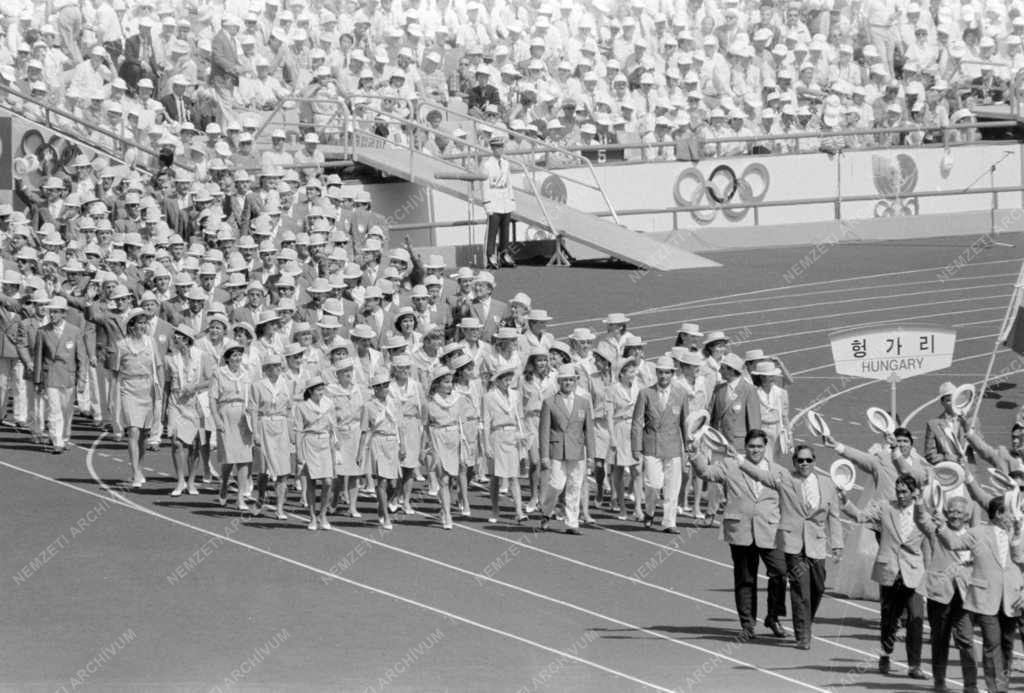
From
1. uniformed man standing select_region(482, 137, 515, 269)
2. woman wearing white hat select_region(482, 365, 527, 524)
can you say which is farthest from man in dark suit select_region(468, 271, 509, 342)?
uniformed man standing select_region(482, 137, 515, 269)

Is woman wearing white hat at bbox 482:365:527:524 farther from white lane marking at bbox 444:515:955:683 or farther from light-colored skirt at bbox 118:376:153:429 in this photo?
light-colored skirt at bbox 118:376:153:429

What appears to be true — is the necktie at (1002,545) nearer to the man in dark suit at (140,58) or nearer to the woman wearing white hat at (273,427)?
the woman wearing white hat at (273,427)

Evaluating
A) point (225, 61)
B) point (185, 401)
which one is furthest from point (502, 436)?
point (225, 61)

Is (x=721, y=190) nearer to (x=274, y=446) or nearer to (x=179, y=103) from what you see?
(x=179, y=103)

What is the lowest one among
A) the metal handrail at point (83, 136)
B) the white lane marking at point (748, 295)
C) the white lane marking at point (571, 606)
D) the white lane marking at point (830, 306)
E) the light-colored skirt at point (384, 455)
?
the white lane marking at point (571, 606)

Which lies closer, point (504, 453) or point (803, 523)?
point (803, 523)

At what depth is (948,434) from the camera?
22109mm

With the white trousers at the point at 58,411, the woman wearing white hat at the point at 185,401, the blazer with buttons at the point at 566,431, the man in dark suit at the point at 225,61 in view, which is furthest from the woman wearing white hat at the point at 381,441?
the man in dark suit at the point at 225,61

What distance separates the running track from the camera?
60.7 ft

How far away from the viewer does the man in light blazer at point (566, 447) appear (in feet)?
76.7

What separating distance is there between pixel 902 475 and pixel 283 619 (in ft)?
16.9

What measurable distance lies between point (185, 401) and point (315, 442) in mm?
1747

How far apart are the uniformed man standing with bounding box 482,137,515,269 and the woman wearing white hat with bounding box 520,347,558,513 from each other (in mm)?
8576

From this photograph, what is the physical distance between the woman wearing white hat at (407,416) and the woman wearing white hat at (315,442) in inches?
30.2
